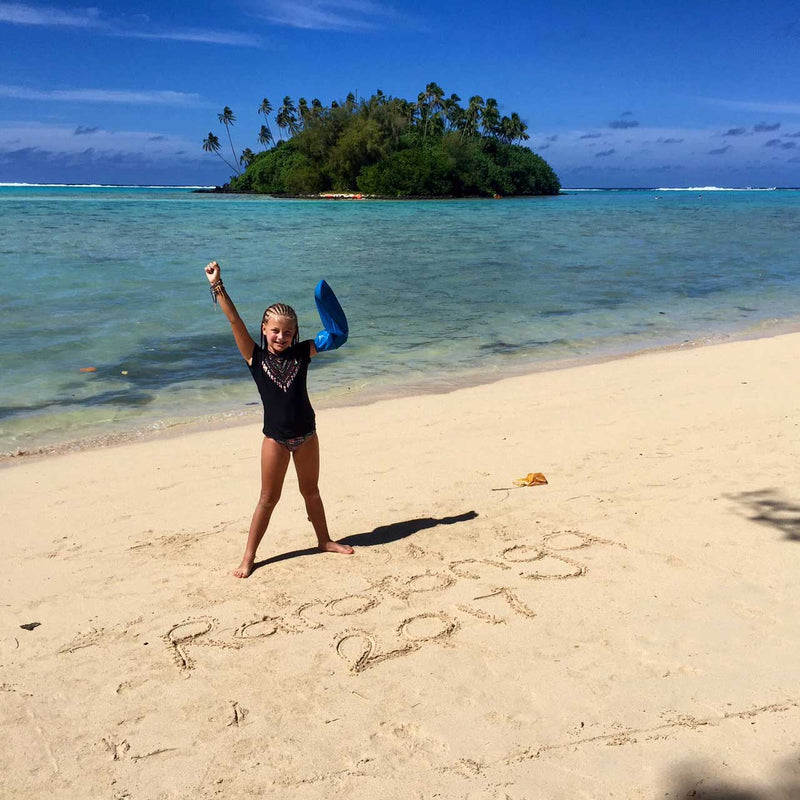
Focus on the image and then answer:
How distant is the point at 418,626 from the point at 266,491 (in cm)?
120

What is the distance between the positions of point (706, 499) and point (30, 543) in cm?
425

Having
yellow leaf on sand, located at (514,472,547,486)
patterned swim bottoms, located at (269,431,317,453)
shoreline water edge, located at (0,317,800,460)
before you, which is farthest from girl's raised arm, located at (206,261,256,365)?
shoreline water edge, located at (0,317,800,460)

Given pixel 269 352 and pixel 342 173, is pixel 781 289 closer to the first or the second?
pixel 269 352

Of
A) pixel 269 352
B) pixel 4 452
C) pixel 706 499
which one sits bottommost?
pixel 4 452

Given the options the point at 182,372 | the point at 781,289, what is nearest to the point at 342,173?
the point at 781,289

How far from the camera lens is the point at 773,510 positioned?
4.65 m

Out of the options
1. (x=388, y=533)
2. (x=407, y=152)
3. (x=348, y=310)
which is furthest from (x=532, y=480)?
(x=407, y=152)

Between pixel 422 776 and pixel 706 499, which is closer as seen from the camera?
pixel 422 776

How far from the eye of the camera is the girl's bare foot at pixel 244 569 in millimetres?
4129

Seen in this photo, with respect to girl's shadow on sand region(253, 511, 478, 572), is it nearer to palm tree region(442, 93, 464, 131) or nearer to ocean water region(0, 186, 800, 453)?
Answer: ocean water region(0, 186, 800, 453)

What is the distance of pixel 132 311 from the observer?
14500mm

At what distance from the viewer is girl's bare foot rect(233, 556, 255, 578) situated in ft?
13.5

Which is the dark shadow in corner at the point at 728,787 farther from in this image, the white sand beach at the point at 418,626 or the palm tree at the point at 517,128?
the palm tree at the point at 517,128

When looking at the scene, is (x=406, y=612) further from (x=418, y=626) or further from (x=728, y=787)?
(x=728, y=787)
